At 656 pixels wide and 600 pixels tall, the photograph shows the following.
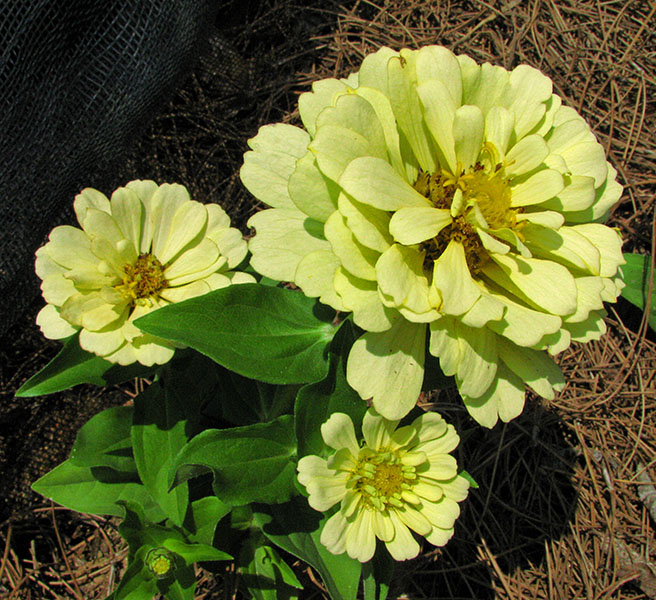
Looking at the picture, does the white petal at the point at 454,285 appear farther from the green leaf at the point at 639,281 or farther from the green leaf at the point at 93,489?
the green leaf at the point at 639,281

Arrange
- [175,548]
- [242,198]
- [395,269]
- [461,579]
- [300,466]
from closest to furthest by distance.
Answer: [395,269], [300,466], [175,548], [461,579], [242,198]

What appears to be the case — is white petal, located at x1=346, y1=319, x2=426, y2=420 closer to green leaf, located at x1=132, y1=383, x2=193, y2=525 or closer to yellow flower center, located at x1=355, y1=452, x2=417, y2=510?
yellow flower center, located at x1=355, y1=452, x2=417, y2=510

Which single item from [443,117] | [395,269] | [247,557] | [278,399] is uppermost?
[443,117]

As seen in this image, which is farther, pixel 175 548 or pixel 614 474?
pixel 614 474

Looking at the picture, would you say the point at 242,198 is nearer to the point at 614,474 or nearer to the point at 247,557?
the point at 247,557

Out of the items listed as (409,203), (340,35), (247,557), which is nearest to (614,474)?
(247,557)

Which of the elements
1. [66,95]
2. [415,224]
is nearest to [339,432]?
[415,224]

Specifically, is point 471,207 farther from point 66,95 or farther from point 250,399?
point 66,95

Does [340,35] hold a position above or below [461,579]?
above
